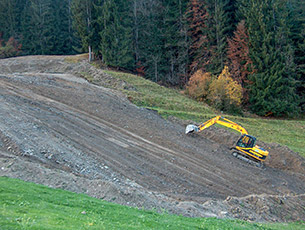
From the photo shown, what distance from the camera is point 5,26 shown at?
57969mm

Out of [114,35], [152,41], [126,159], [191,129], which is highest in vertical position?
[114,35]

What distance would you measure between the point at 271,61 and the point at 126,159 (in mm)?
30537

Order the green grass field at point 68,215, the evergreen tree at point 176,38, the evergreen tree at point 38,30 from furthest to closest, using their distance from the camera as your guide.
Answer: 1. the evergreen tree at point 38,30
2. the evergreen tree at point 176,38
3. the green grass field at point 68,215

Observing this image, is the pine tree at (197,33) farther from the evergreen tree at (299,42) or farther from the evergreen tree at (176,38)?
the evergreen tree at (299,42)

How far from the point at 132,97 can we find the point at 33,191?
18.4 metres

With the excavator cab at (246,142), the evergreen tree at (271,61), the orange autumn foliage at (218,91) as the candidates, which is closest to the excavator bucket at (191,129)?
the excavator cab at (246,142)

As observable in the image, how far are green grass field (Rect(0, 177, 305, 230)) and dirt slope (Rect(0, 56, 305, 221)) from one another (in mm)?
1640

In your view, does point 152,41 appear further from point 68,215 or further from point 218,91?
point 68,215

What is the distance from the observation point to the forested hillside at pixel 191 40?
40688 mm

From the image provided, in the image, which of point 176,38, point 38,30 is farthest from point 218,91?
point 38,30

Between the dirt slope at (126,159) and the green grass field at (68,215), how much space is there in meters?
1.64

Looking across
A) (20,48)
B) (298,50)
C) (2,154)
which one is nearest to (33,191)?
(2,154)

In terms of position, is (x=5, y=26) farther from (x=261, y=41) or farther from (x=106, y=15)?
(x=261, y=41)

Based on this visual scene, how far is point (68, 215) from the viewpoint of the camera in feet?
28.7
